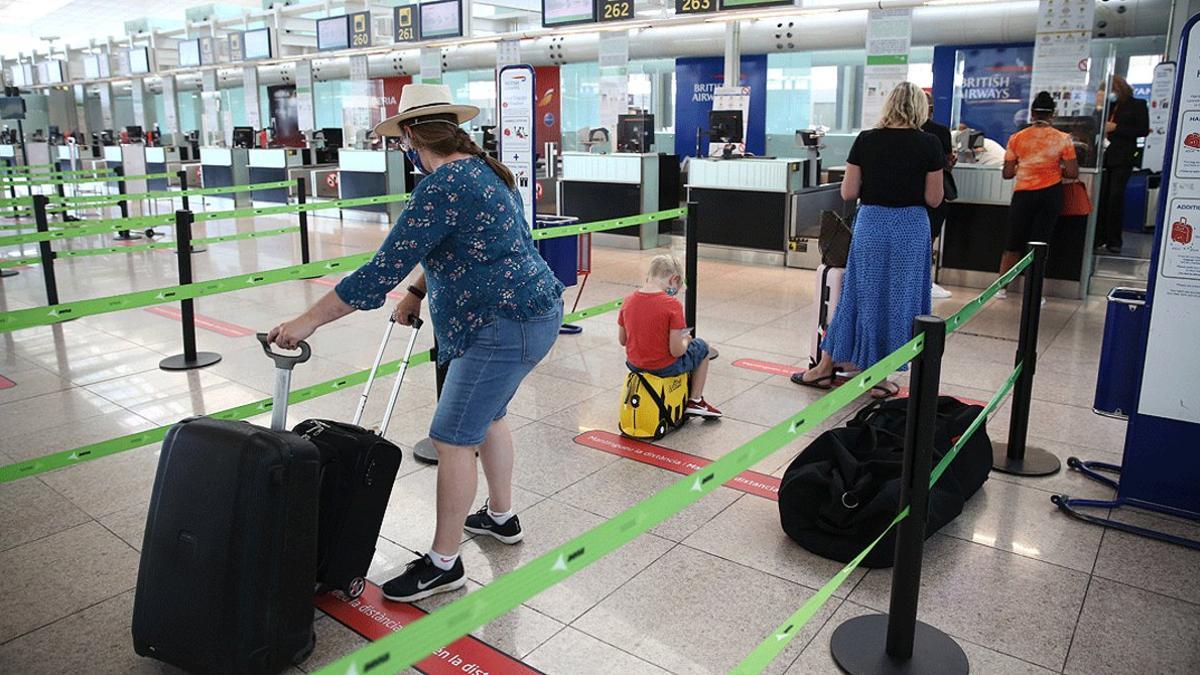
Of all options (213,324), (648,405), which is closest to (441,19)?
(213,324)

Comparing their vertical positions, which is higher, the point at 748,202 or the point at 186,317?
the point at 748,202

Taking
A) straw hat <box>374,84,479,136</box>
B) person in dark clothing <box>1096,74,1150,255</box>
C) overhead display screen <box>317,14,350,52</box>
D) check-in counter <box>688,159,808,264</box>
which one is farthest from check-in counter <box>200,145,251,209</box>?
straw hat <box>374,84,479,136</box>

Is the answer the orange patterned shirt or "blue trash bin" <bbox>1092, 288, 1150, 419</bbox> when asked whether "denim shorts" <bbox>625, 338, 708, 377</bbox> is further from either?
the orange patterned shirt

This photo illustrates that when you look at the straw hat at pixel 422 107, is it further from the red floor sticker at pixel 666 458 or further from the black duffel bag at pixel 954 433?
the black duffel bag at pixel 954 433

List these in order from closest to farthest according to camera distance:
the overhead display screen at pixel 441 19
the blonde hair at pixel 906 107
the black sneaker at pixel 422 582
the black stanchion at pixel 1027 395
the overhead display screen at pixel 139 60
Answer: the black sneaker at pixel 422 582 < the black stanchion at pixel 1027 395 < the blonde hair at pixel 906 107 < the overhead display screen at pixel 441 19 < the overhead display screen at pixel 139 60

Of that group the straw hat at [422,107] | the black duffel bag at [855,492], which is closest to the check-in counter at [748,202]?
the black duffel bag at [855,492]

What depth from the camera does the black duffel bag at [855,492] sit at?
3.01 meters

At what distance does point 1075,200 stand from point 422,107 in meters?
6.48

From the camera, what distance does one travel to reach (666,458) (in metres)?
3.99

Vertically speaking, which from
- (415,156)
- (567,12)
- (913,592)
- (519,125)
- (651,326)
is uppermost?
(567,12)

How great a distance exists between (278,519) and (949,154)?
696 centimetres

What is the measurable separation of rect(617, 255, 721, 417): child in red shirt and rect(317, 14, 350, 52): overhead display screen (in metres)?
11.1

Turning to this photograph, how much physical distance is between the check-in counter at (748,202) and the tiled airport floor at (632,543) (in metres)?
3.53

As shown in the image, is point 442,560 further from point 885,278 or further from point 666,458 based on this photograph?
point 885,278
